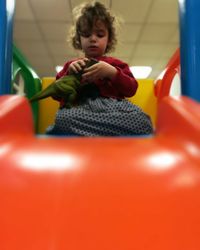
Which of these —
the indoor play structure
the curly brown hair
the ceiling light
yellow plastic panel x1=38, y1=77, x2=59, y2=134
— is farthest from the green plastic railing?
the ceiling light

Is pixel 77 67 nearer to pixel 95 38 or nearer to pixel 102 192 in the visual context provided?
pixel 95 38

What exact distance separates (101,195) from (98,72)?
385 millimetres

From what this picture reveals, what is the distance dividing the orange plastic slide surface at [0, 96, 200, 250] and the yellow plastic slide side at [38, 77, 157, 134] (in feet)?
2.27

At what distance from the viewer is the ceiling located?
237cm

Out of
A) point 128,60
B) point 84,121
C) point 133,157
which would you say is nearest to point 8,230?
point 133,157

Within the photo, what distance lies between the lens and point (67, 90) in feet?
2.03

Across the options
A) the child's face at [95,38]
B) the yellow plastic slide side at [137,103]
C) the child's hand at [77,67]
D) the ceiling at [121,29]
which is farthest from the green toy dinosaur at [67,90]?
the ceiling at [121,29]

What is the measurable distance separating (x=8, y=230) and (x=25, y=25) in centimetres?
268

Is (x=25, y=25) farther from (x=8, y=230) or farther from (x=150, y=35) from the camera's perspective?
(x=8, y=230)

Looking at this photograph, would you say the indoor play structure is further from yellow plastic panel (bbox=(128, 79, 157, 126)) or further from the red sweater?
yellow plastic panel (bbox=(128, 79, 157, 126))

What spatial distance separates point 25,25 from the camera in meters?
2.73

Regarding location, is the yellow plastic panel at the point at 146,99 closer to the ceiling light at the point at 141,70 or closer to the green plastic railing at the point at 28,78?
the green plastic railing at the point at 28,78

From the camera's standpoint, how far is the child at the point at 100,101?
22.8 inches


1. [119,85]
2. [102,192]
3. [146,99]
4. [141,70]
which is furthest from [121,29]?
[102,192]
